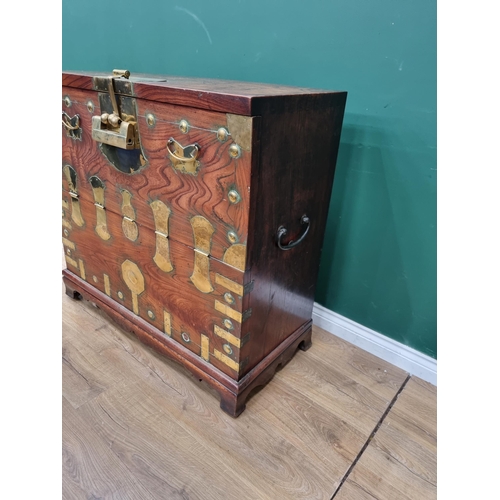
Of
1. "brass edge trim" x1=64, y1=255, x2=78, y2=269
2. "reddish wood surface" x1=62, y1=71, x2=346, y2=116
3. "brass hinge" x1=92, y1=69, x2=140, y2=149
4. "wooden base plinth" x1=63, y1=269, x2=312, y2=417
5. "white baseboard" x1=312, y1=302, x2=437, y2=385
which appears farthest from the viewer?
"brass edge trim" x1=64, y1=255, x2=78, y2=269

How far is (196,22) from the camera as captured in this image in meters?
1.40

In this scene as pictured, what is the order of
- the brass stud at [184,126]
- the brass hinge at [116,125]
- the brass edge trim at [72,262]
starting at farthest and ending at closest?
1. the brass edge trim at [72,262]
2. the brass hinge at [116,125]
3. the brass stud at [184,126]

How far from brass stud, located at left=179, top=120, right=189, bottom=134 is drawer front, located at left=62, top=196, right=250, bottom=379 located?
300 mm

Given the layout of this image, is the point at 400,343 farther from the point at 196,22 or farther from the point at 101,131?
the point at 196,22

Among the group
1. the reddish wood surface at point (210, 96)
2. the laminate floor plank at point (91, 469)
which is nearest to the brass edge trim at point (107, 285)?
the laminate floor plank at point (91, 469)

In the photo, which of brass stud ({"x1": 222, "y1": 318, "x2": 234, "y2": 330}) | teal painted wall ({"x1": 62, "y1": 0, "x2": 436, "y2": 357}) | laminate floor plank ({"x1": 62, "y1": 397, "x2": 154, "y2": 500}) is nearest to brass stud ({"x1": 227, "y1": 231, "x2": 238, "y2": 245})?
brass stud ({"x1": 222, "y1": 318, "x2": 234, "y2": 330})

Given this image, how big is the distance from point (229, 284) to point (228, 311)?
82 mm

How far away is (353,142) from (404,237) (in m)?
0.33

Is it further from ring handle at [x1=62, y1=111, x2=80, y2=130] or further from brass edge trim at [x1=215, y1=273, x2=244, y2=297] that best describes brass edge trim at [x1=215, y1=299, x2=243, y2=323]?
ring handle at [x1=62, y1=111, x2=80, y2=130]

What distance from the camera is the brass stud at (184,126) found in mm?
870

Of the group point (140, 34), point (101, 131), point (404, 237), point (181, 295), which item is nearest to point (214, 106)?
point (101, 131)

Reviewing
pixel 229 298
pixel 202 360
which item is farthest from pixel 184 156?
pixel 202 360

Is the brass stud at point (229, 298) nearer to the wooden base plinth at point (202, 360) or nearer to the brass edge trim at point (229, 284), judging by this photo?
the brass edge trim at point (229, 284)

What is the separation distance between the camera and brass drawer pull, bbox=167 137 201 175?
34.5 inches
